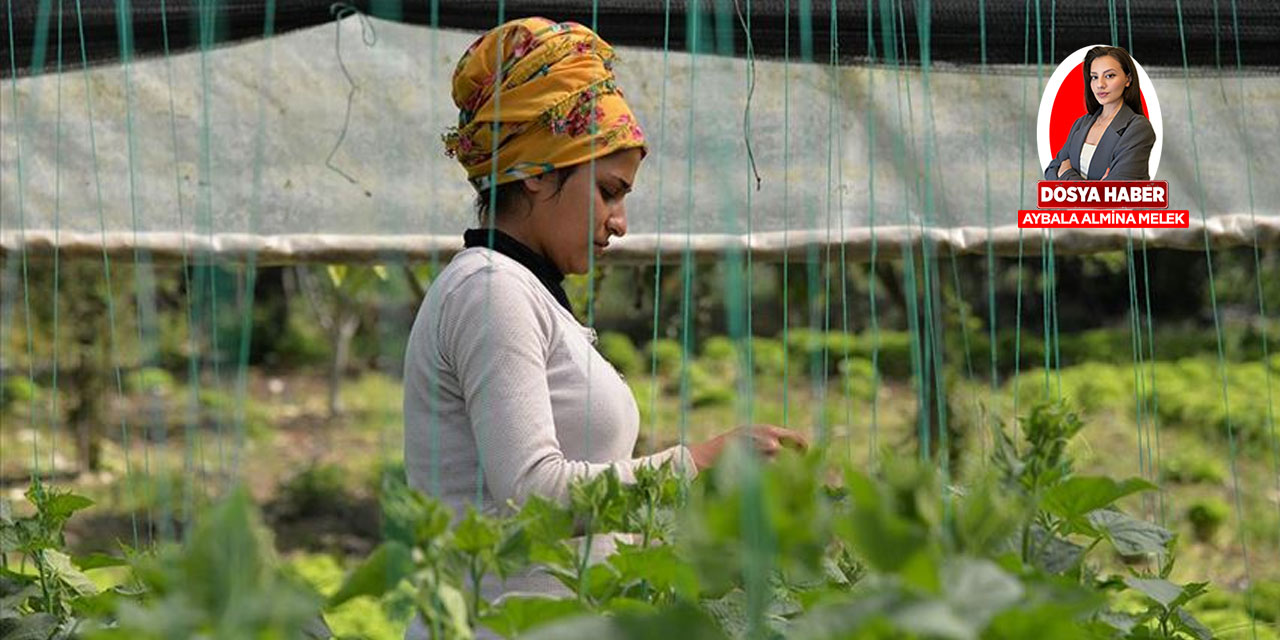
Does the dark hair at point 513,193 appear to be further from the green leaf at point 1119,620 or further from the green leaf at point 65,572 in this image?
the green leaf at point 1119,620

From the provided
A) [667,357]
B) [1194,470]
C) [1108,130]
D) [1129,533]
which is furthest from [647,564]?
[667,357]

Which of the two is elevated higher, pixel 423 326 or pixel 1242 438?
pixel 423 326

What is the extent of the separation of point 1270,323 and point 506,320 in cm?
873

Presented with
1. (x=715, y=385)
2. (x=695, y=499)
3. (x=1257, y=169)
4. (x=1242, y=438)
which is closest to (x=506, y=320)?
(x=695, y=499)

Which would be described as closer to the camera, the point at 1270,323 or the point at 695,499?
the point at 695,499

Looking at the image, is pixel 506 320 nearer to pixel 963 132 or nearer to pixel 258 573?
pixel 258 573

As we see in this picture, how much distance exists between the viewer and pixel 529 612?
3.31 ft

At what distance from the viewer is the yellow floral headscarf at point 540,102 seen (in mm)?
1616

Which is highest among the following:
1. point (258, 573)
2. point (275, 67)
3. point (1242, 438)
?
point (275, 67)

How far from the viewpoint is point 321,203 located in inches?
105

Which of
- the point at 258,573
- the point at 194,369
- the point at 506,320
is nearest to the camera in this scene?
the point at 258,573

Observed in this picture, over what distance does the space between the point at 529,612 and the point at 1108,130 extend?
5.26 feet

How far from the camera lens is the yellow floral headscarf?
5.30 feet

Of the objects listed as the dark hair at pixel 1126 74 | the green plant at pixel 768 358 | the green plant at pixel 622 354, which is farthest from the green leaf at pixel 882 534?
the green plant at pixel 622 354
